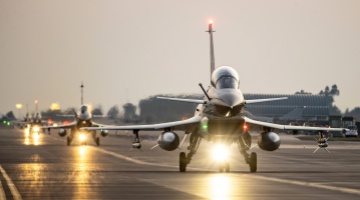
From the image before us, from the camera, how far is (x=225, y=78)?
34562 millimetres

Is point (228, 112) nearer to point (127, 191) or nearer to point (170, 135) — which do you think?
point (170, 135)

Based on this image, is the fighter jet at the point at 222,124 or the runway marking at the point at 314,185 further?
the fighter jet at the point at 222,124

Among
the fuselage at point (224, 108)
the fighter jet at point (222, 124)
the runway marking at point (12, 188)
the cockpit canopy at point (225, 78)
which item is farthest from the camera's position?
the cockpit canopy at point (225, 78)

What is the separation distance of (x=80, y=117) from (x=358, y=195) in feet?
195

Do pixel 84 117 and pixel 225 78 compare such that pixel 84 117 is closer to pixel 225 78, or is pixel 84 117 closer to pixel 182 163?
pixel 182 163

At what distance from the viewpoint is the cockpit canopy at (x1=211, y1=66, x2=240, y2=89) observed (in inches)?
1351

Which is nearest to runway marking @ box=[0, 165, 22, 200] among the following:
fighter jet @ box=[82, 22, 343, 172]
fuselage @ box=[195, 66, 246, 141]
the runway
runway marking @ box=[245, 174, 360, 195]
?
the runway

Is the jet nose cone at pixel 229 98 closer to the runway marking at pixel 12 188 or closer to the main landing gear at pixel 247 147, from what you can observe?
the main landing gear at pixel 247 147

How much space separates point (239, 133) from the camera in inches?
1355

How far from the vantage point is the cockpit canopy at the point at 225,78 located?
113 feet

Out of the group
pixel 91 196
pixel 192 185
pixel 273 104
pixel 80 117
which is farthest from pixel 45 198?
pixel 273 104

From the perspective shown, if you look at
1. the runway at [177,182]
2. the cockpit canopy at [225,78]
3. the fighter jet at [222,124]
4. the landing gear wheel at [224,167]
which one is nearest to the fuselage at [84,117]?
the runway at [177,182]

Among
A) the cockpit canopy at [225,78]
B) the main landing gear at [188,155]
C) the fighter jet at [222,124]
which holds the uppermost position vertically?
the cockpit canopy at [225,78]

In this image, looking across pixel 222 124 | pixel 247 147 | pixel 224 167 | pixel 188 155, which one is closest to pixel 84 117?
pixel 188 155
